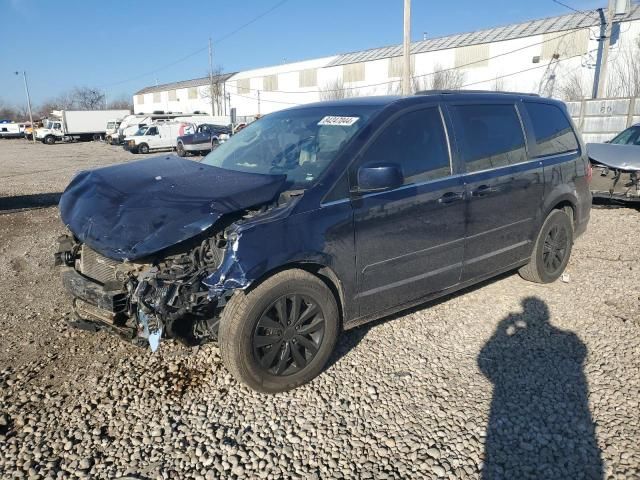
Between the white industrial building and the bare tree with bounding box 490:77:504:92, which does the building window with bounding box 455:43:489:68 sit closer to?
the white industrial building

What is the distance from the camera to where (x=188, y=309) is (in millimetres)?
2779

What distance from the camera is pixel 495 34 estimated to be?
40625 millimetres

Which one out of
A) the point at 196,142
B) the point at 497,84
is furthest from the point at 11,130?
the point at 497,84

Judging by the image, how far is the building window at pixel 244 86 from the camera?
6175 centimetres

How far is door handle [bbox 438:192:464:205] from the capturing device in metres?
3.62

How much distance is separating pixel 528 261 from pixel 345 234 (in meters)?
2.48

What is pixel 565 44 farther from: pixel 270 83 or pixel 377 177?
pixel 377 177

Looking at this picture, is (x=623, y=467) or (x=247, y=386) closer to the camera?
(x=623, y=467)

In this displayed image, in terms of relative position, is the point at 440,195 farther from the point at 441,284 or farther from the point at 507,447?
the point at 507,447

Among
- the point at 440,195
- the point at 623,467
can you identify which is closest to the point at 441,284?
the point at 440,195

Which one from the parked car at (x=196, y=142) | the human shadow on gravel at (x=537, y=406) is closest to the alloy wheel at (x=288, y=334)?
the human shadow on gravel at (x=537, y=406)

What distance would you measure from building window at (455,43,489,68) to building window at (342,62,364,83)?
1023 centimetres

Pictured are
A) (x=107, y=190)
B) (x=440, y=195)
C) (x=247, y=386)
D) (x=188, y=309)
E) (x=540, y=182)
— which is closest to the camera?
(x=188, y=309)

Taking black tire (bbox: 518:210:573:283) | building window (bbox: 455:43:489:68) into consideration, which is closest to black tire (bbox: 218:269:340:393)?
black tire (bbox: 518:210:573:283)
